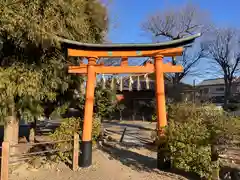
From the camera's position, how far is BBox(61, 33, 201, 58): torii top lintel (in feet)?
22.4

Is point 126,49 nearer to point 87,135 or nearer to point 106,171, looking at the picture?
point 87,135

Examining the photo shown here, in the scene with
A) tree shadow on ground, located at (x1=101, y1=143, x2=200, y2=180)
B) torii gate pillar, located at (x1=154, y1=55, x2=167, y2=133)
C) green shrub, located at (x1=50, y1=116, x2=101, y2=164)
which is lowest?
tree shadow on ground, located at (x1=101, y1=143, x2=200, y2=180)

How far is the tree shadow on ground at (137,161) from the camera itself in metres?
6.41

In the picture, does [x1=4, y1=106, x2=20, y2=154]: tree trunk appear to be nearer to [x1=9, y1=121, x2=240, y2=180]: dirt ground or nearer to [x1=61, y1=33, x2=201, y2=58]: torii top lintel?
[x1=9, y1=121, x2=240, y2=180]: dirt ground

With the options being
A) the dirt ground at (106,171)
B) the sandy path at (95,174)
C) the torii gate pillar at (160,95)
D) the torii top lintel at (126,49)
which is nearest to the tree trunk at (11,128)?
the dirt ground at (106,171)

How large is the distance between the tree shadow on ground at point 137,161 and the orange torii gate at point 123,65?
3.29 ft

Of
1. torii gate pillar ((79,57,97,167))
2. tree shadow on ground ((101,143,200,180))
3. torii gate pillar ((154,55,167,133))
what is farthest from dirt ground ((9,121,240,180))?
torii gate pillar ((154,55,167,133))

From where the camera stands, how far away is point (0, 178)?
5.82 meters

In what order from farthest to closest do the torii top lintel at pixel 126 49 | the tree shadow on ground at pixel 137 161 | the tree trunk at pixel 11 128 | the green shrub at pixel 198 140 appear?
the tree trunk at pixel 11 128
the torii top lintel at pixel 126 49
the tree shadow on ground at pixel 137 161
the green shrub at pixel 198 140

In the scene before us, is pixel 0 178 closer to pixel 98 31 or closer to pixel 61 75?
pixel 61 75

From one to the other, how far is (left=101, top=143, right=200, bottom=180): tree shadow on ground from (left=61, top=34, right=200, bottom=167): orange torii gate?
3.29 ft

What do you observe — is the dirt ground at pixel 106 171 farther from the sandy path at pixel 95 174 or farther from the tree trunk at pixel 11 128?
the tree trunk at pixel 11 128

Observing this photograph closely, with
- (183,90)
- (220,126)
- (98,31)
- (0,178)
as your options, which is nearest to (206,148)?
(220,126)

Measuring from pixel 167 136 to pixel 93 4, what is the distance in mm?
5227
